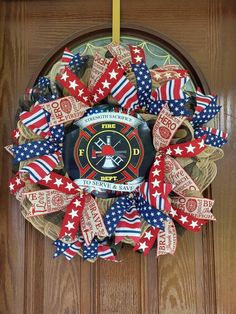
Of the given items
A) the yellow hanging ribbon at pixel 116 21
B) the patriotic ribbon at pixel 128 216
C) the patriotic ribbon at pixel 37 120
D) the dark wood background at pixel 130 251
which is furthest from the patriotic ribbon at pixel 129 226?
the yellow hanging ribbon at pixel 116 21

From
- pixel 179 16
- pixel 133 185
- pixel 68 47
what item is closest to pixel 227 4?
pixel 179 16

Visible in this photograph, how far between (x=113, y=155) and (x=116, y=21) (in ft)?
1.03

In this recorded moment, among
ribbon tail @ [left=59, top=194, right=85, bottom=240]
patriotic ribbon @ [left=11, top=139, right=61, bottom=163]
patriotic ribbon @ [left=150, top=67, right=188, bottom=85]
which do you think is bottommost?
ribbon tail @ [left=59, top=194, right=85, bottom=240]

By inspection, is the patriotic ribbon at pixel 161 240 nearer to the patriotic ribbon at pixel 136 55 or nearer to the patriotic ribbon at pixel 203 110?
the patriotic ribbon at pixel 203 110

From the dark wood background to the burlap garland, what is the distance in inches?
3.1

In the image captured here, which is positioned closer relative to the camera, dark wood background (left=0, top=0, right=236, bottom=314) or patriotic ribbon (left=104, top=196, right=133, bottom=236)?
patriotic ribbon (left=104, top=196, right=133, bottom=236)

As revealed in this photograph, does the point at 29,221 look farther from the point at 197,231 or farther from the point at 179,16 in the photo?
the point at 179,16

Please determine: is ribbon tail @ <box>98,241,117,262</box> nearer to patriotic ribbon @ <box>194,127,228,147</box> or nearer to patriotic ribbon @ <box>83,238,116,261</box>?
patriotic ribbon @ <box>83,238,116,261</box>

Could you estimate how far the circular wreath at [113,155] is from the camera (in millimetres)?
918

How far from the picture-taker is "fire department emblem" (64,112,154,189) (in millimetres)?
954

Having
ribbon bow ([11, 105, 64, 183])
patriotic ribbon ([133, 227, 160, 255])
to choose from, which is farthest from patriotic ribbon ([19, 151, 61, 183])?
patriotic ribbon ([133, 227, 160, 255])

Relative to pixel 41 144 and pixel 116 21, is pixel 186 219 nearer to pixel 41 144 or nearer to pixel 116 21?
pixel 41 144

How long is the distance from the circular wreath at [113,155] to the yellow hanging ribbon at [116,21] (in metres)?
0.08

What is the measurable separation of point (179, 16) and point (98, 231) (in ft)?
1.75
